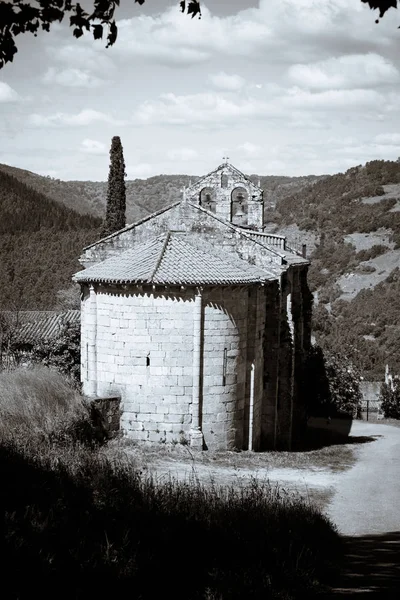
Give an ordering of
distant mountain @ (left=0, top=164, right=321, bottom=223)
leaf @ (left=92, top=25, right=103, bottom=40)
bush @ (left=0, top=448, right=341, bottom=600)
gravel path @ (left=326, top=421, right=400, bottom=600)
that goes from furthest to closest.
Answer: distant mountain @ (left=0, top=164, right=321, bottom=223) → gravel path @ (left=326, top=421, right=400, bottom=600) → bush @ (left=0, top=448, right=341, bottom=600) → leaf @ (left=92, top=25, right=103, bottom=40)

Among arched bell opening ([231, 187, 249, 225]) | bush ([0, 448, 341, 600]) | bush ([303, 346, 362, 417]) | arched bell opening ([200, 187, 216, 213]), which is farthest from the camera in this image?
bush ([303, 346, 362, 417])

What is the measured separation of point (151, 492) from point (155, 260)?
37.1 ft

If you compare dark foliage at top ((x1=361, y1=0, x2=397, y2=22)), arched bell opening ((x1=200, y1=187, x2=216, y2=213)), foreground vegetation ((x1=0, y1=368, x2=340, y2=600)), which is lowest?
foreground vegetation ((x1=0, y1=368, x2=340, y2=600))

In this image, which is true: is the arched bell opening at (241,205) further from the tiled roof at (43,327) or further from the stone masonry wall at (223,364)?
the tiled roof at (43,327)

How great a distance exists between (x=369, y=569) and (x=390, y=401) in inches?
1201

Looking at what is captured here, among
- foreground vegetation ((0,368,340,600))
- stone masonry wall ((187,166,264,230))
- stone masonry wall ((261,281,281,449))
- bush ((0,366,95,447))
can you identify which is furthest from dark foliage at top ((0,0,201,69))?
stone masonry wall ((187,166,264,230))

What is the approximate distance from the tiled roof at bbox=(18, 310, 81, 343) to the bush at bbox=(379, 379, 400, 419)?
51.9ft

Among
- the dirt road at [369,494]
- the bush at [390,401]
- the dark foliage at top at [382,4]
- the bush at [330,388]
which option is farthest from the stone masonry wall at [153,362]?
the bush at [390,401]

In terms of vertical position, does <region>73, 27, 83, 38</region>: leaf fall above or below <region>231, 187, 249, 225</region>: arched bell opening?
below

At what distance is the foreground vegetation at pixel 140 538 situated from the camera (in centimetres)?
726

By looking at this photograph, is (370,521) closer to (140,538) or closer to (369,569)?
(369,569)

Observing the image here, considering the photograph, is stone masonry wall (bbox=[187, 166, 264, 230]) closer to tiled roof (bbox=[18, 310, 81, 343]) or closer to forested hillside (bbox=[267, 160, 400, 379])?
tiled roof (bbox=[18, 310, 81, 343])

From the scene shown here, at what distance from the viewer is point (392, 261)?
220 feet

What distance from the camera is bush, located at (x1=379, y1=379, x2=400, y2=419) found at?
39.1m
